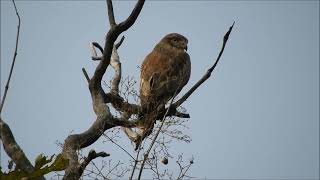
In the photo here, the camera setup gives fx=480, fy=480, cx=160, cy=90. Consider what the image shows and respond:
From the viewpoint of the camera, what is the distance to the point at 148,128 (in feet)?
16.0

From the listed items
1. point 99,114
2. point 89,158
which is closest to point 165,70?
point 99,114

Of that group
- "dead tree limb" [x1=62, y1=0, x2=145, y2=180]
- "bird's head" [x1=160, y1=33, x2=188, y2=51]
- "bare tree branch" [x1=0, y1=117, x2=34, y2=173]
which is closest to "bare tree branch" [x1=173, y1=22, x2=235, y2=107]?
"dead tree limb" [x1=62, y1=0, x2=145, y2=180]

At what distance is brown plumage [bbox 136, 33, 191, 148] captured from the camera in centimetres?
718

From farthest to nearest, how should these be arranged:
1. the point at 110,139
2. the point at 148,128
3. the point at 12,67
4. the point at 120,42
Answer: the point at 120,42 → the point at 148,128 → the point at 110,139 → the point at 12,67

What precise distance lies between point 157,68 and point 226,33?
3.93 metres

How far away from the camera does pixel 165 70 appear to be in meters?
7.61

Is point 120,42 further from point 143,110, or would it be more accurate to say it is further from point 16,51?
point 16,51

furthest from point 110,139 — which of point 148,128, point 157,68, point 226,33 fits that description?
point 157,68

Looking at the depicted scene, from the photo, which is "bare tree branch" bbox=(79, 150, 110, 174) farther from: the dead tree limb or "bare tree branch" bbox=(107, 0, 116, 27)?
"bare tree branch" bbox=(107, 0, 116, 27)

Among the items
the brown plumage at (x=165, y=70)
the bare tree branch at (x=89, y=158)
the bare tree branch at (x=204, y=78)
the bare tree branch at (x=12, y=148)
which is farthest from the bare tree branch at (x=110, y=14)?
the brown plumage at (x=165, y=70)

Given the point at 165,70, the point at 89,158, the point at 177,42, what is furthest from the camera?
the point at 177,42

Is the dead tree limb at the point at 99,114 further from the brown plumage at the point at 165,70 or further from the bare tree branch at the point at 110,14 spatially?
the brown plumage at the point at 165,70

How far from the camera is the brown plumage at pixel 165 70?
7.18 meters

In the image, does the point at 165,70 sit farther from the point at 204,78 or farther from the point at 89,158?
the point at 89,158
